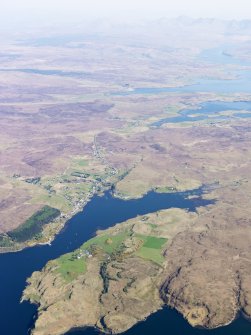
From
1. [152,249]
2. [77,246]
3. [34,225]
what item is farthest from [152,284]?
[34,225]

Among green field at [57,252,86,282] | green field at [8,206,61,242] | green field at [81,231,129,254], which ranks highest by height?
green field at [57,252,86,282]

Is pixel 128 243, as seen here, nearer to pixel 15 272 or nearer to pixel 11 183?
pixel 15 272

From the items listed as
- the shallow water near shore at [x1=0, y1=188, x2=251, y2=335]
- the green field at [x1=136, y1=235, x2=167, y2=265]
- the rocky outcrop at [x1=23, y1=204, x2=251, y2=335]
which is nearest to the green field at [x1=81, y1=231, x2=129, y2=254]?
the rocky outcrop at [x1=23, y1=204, x2=251, y2=335]

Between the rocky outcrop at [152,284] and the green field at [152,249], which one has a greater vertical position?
the rocky outcrop at [152,284]

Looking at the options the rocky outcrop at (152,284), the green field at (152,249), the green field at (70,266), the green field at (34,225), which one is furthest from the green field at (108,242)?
the green field at (34,225)

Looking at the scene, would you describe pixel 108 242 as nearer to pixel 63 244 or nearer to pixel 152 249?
pixel 152 249

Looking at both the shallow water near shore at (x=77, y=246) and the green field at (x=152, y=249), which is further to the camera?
the green field at (x=152, y=249)

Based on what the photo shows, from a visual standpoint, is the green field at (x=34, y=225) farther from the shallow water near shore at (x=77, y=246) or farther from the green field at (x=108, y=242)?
the green field at (x=108, y=242)

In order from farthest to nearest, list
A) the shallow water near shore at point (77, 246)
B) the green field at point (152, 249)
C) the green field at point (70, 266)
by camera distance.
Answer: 1. the green field at point (152, 249)
2. the green field at point (70, 266)
3. the shallow water near shore at point (77, 246)

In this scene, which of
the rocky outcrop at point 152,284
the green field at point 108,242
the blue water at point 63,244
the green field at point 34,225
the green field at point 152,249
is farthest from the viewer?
the green field at point 34,225

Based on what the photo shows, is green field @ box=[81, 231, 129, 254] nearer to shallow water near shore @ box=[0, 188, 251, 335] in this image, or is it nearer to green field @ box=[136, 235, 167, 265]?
shallow water near shore @ box=[0, 188, 251, 335]
